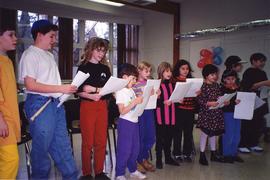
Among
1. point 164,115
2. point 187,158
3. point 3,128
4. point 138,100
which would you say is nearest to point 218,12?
point 187,158

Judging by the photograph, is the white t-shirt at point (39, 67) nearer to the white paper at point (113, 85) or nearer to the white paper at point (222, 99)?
the white paper at point (113, 85)

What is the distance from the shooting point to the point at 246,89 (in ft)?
13.5

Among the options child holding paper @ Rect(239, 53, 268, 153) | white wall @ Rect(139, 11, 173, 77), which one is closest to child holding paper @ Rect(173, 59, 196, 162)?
child holding paper @ Rect(239, 53, 268, 153)

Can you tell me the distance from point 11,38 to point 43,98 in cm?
48

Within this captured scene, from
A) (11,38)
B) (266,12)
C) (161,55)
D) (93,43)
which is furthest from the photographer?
(161,55)

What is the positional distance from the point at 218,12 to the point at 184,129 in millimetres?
4494

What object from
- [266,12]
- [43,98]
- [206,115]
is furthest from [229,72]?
[266,12]

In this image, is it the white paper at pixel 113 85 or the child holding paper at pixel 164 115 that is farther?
the child holding paper at pixel 164 115

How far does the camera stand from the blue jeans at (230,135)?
3.65 meters

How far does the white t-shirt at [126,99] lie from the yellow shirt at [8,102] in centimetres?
100

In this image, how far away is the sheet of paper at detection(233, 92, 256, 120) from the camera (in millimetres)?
3580

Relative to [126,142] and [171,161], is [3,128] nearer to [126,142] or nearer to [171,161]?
[126,142]

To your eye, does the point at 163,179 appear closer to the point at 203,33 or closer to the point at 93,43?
the point at 93,43

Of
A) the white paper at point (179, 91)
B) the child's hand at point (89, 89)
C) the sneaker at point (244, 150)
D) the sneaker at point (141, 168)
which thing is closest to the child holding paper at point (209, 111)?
the white paper at point (179, 91)
